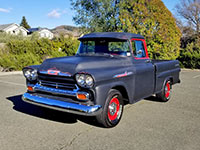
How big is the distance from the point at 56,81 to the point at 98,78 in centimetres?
88

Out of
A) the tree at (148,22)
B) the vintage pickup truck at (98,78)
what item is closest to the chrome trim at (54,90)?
the vintage pickup truck at (98,78)

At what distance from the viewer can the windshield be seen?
207 inches

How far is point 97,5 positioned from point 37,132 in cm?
1661

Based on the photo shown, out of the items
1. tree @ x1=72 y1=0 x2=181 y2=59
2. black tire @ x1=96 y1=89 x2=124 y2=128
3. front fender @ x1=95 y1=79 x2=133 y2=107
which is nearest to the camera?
front fender @ x1=95 y1=79 x2=133 y2=107

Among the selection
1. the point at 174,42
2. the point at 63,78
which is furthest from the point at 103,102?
the point at 174,42

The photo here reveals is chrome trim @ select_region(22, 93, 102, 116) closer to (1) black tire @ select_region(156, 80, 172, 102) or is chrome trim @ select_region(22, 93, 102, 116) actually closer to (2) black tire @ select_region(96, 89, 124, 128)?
(2) black tire @ select_region(96, 89, 124, 128)

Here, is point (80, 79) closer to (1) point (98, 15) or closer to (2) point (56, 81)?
(2) point (56, 81)

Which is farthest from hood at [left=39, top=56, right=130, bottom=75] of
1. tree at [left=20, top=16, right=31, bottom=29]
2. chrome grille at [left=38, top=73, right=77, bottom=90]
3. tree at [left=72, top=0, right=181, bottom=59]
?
tree at [left=20, top=16, right=31, bottom=29]

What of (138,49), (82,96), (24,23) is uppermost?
(24,23)

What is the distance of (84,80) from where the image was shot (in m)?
3.93

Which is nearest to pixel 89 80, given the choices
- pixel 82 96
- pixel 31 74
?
pixel 82 96

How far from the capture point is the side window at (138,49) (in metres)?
5.40

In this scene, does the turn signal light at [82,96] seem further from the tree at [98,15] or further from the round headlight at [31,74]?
the tree at [98,15]

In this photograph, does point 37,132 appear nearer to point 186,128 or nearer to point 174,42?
point 186,128
